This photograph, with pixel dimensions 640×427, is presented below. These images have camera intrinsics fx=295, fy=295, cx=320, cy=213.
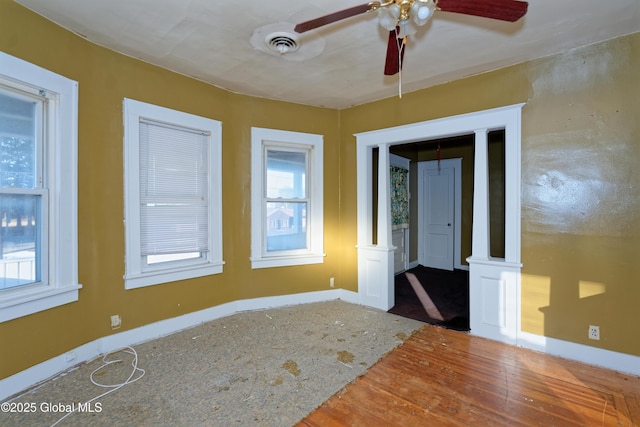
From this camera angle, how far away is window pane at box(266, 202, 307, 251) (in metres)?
3.86

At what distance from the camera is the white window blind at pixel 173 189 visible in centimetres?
288

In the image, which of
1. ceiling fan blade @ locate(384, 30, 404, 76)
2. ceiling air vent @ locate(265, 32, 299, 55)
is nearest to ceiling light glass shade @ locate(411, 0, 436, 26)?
ceiling fan blade @ locate(384, 30, 404, 76)

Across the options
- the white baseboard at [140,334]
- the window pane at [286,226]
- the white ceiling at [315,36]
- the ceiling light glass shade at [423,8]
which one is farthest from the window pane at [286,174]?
the ceiling light glass shade at [423,8]

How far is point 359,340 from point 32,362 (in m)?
2.59

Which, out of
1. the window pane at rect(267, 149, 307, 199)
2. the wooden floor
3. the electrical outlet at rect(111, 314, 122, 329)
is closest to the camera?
the wooden floor

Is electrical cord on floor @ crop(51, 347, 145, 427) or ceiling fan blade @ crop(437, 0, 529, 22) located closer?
ceiling fan blade @ crop(437, 0, 529, 22)

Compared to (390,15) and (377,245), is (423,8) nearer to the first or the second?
(390,15)

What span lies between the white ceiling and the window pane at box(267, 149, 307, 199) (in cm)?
99

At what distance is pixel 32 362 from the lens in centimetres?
213

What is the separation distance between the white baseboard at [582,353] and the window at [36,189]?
3985 mm

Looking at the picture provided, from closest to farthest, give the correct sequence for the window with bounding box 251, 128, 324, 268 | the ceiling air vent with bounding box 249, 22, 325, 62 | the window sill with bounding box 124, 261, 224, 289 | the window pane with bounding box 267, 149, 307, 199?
the ceiling air vent with bounding box 249, 22, 325, 62 → the window sill with bounding box 124, 261, 224, 289 → the window with bounding box 251, 128, 324, 268 → the window pane with bounding box 267, 149, 307, 199

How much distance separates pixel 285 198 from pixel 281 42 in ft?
6.28

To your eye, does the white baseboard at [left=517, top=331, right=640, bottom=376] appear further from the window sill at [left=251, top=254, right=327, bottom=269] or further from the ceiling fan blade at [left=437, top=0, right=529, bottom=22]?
the ceiling fan blade at [left=437, top=0, right=529, bottom=22]

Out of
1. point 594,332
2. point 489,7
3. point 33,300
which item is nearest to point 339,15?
point 489,7
